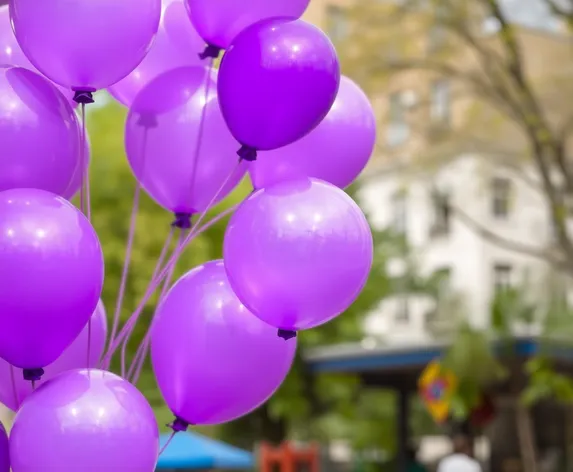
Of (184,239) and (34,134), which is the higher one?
(34,134)

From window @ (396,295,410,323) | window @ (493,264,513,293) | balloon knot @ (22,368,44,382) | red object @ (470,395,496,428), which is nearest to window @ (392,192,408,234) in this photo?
window @ (396,295,410,323)

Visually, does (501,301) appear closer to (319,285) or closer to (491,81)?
(491,81)

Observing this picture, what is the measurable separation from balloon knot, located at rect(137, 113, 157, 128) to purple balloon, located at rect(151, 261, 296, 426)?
54cm

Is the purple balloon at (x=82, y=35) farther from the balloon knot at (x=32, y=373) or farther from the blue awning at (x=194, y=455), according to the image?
the blue awning at (x=194, y=455)

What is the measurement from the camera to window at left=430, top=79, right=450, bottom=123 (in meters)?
13.6

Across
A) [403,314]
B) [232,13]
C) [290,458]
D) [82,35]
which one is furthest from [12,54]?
[403,314]

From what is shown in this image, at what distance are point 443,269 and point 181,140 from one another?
2500cm

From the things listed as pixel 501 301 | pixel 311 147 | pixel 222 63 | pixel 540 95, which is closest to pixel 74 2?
pixel 222 63

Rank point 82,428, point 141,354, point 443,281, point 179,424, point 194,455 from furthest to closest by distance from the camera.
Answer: point 443,281, point 194,455, point 141,354, point 179,424, point 82,428

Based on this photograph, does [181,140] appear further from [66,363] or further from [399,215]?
[399,215]

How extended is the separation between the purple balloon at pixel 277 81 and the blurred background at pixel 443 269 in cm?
333

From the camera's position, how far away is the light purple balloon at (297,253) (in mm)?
3135

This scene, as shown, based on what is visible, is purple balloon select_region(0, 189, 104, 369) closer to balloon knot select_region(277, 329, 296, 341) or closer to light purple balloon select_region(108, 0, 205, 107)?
balloon knot select_region(277, 329, 296, 341)

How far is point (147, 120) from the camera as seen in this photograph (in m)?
3.69
